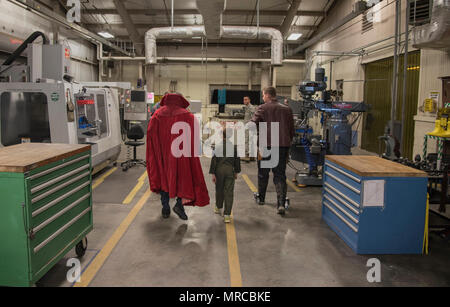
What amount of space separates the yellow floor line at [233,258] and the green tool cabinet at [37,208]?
1532 millimetres

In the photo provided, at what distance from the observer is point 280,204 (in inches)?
200

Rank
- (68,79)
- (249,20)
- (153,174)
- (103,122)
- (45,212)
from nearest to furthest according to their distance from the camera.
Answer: (45,212), (153,174), (68,79), (103,122), (249,20)

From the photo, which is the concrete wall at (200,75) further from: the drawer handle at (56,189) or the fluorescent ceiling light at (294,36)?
the drawer handle at (56,189)

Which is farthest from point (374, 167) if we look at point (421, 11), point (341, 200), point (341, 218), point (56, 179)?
point (421, 11)

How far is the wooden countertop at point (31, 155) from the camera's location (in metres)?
2.47

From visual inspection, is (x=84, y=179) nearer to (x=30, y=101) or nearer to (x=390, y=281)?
(x=390, y=281)

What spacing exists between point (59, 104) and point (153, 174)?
2.22m

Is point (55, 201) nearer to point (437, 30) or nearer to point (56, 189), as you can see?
point (56, 189)

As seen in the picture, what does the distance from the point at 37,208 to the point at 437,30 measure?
21.3 feet

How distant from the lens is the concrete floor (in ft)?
10.3

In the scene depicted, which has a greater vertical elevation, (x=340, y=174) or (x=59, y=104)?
(x=59, y=104)

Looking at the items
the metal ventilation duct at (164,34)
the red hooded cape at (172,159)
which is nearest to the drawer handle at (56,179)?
the red hooded cape at (172,159)

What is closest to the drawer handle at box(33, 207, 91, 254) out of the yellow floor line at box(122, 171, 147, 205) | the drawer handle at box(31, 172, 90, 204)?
the drawer handle at box(31, 172, 90, 204)
